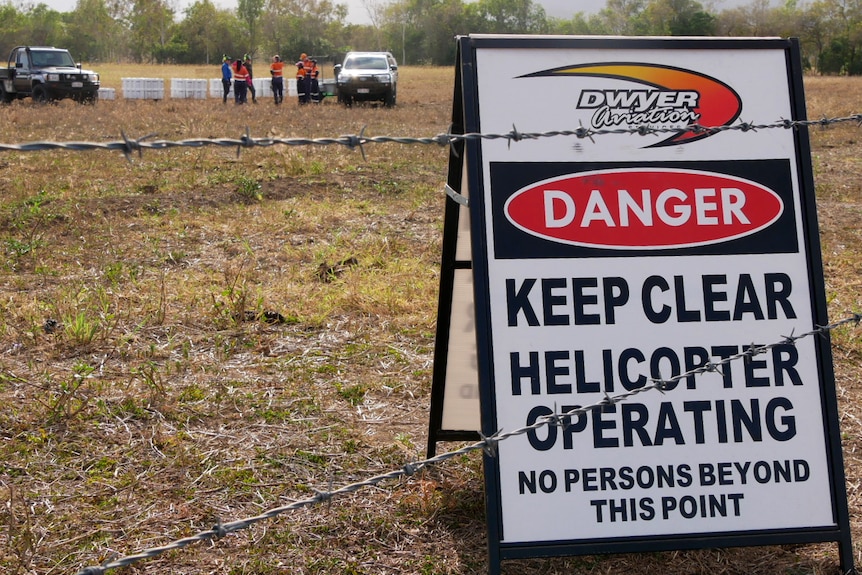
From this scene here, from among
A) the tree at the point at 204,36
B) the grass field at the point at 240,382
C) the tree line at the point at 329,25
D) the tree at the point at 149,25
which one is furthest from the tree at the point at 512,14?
the grass field at the point at 240,382

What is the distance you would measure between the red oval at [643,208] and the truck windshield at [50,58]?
2526 cm

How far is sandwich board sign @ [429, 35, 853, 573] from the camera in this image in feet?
8.88

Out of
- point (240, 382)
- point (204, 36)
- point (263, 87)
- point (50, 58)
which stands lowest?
point (240, 382)

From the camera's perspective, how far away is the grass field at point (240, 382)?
315 centimetres

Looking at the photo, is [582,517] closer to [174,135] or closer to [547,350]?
[547,350]

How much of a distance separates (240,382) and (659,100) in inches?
108

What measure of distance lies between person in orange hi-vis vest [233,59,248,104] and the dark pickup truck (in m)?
4.26

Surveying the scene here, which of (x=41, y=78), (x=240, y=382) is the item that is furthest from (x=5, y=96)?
(x=240, y=382)

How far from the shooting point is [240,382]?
471 cm

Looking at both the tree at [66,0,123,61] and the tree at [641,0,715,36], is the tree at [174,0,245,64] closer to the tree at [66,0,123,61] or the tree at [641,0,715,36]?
the tree at [66,0,123,61]

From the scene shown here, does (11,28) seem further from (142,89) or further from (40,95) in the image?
(40,95)

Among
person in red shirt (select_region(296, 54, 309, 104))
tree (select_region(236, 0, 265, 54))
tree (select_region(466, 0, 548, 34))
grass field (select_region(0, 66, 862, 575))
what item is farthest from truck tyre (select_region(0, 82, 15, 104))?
tree (select_region(466, 0, 548, 34))

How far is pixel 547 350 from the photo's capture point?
2.75 m

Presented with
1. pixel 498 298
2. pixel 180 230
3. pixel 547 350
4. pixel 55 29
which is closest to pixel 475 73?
pixel 498 298
